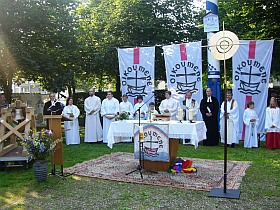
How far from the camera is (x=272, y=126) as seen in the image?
10.8 m

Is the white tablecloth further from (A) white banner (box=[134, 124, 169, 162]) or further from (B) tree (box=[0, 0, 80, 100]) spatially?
(B) tree (box=[0, 0, 80, 100])

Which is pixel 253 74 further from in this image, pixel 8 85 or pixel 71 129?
pixel 8 85

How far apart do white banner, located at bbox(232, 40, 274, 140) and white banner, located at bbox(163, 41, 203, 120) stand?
4.02 feet

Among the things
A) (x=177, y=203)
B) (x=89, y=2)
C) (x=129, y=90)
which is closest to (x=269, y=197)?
(x=177, y=203)

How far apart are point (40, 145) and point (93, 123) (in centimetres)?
599

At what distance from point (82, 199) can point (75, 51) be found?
983 centimetres

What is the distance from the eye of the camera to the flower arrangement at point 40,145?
21.4 feet

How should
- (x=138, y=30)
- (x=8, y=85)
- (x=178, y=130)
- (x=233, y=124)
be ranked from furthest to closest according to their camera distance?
(x=138, y=30), (x=8, y=85), (x=233, y=124), (x=178, y=130)

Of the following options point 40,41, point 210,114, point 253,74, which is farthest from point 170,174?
point 40,41

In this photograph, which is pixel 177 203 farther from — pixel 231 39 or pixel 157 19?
pixel 157 19

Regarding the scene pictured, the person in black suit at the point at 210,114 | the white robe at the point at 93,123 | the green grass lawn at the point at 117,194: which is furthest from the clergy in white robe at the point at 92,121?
the green grass lawn at the point at 117,194

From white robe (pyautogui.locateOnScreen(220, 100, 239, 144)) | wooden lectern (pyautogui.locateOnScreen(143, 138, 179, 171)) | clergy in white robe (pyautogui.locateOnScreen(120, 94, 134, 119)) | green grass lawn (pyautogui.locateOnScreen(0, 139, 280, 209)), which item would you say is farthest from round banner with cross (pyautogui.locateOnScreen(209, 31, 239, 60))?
clergy in white robe (pyautogui.locateOnScreen(120, 94, 134, 119))

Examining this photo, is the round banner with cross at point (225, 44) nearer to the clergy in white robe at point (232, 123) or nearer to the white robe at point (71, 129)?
the clergy in white robe at point (232, 123)

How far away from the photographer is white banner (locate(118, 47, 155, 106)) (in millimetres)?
12414
